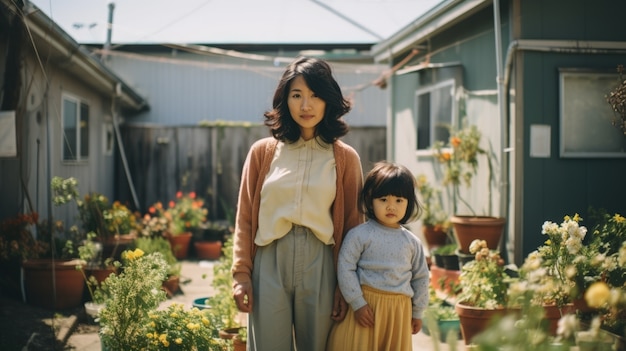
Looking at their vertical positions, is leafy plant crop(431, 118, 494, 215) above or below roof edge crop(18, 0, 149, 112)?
below

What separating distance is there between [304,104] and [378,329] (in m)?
0.93

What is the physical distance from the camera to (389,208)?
8.33ft

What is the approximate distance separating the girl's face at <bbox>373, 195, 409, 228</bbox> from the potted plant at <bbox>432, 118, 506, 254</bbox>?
10.1ft

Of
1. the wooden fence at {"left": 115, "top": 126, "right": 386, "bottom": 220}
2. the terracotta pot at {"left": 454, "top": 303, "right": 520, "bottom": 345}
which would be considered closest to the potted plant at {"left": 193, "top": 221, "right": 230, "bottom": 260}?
the wooden fence at {"left": 115, "top": 126, "right": 386, "bottom": 220}

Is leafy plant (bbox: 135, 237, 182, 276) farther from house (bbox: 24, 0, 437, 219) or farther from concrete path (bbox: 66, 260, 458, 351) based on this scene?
house (bbox: 24, 0, 437, 219)

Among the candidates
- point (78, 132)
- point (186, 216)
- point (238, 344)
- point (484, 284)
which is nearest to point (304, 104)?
point (238, 344)

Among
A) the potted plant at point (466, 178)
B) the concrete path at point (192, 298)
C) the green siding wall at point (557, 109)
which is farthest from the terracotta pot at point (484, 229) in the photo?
the concrete path at point (192, 298)

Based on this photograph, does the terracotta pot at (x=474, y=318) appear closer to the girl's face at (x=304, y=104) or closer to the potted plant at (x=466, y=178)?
the potted plant at (x=466, y=178)

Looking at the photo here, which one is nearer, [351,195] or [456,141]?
[351,195]

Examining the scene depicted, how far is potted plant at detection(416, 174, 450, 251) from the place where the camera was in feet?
23.5

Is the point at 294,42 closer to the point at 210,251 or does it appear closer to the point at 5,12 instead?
the point at 210,251

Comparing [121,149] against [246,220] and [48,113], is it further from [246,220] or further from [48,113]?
[246,220]

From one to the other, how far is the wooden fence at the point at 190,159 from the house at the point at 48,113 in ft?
1.48

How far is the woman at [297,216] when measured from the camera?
2418 mm
